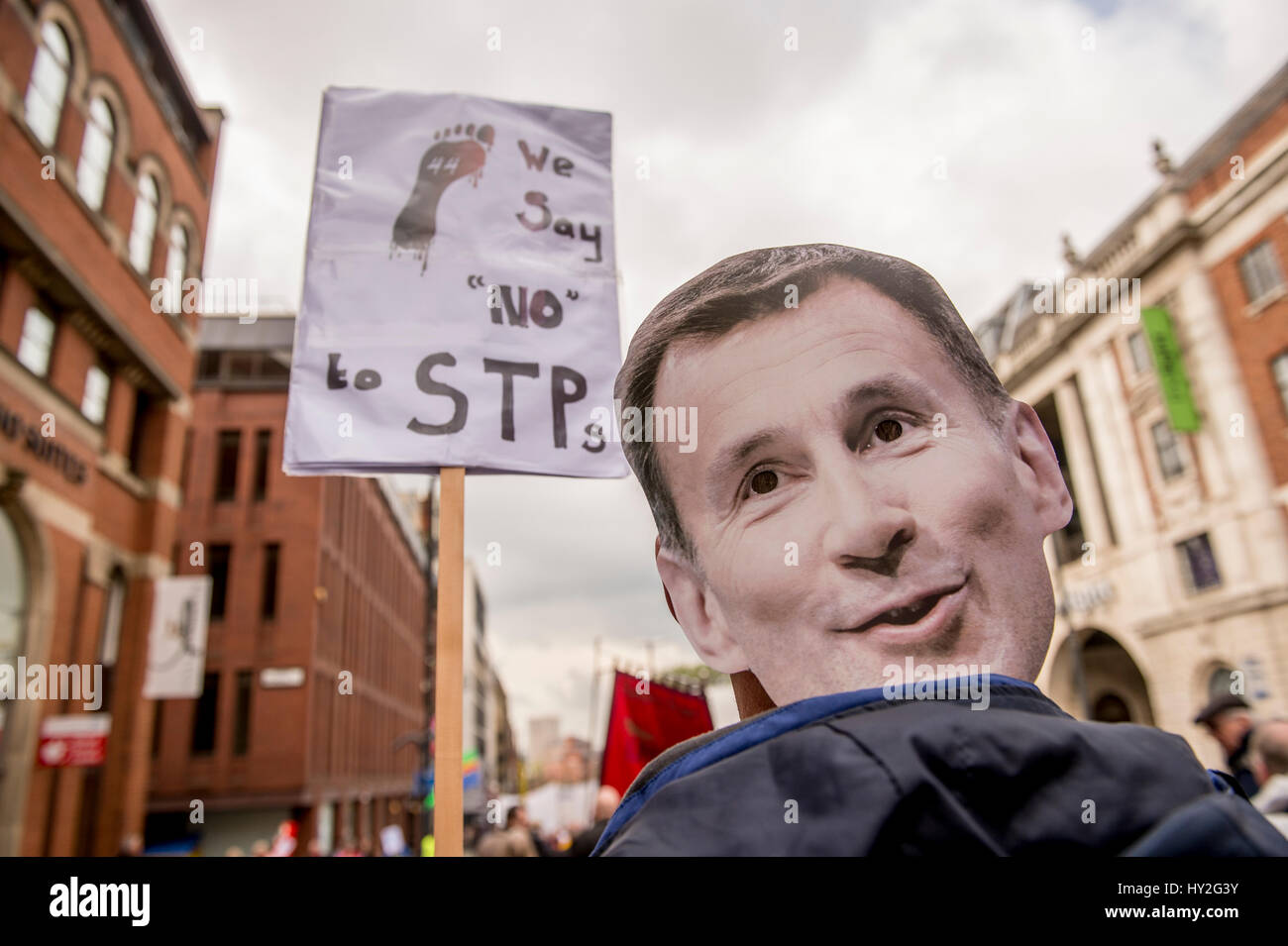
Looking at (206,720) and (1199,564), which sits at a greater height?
(1199,564)

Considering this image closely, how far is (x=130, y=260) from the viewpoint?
14820 mm

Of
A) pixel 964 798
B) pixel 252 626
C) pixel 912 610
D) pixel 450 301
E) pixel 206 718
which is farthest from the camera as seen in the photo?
pixel 252 626

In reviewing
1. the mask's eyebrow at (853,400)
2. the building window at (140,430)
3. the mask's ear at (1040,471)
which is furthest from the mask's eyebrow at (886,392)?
the building window at (140,430)

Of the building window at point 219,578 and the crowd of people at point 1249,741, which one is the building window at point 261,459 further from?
the crowd of people at point 1249,741

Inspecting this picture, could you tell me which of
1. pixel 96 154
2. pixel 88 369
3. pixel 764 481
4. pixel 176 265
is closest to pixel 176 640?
pixel 88 369

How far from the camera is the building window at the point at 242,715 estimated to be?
24719 mm

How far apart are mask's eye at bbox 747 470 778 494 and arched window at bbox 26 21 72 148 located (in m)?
13.8

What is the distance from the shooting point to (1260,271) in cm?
1686

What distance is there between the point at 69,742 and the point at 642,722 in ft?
36.4

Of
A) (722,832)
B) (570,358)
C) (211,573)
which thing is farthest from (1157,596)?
(211,573)

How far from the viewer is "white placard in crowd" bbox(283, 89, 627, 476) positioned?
9.02 ft

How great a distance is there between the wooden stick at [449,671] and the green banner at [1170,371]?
62.3 ft

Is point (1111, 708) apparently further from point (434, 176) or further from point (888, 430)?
point (888, 430)
